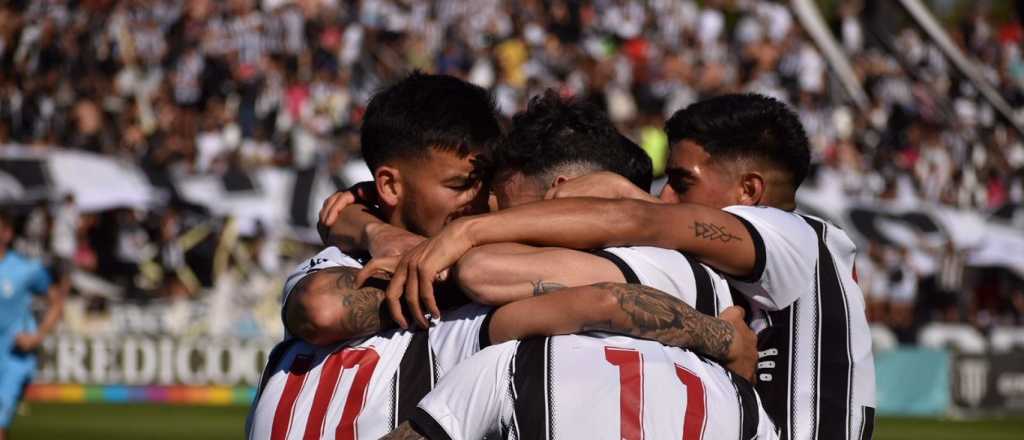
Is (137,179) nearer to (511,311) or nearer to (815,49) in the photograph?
(815,49)

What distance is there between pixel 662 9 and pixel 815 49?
8.66 feet

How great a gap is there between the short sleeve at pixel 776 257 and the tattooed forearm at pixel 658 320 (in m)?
0.32

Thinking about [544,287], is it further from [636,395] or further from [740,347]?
[740,347]

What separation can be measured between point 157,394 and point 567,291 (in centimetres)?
1592

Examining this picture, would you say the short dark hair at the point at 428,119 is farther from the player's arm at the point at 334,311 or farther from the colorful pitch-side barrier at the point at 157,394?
the colorful pitch-side barrier at the point at 157,394

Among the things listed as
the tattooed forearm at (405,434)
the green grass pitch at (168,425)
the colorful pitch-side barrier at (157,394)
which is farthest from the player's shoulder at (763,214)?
the colorful pitch-side barrier at (157,394)

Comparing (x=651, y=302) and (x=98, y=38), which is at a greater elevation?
(x=98, y=38)

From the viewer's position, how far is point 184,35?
24.0 meters

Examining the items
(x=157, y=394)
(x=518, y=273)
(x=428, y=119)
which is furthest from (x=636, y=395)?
(x=157, y=394)

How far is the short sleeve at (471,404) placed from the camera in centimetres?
325

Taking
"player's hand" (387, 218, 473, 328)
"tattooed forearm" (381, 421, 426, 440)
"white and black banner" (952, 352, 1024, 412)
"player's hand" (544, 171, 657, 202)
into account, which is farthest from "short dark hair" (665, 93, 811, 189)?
"white and black banner" (952, 352, 1024, 412)

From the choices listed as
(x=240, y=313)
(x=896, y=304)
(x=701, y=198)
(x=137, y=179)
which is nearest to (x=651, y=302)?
(x=701, y=198)

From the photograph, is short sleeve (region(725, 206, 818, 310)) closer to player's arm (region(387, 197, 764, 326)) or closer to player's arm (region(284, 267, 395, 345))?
player's arm (region(387, 197, 764, 326))

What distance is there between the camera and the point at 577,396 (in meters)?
3.21
